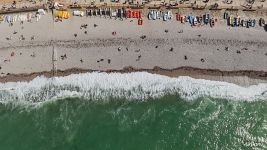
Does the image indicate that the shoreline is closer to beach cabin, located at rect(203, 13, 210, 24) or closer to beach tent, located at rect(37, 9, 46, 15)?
beach cabin, located at rect(203, 13, 210, 24)

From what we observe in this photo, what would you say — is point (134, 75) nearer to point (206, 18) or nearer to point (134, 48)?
point (134, 48)

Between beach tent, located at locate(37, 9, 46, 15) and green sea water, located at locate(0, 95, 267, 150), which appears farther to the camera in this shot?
beach tent, located at locate(37, 9, 46, 15)

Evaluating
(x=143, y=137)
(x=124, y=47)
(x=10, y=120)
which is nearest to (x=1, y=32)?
(x=10, y=120)

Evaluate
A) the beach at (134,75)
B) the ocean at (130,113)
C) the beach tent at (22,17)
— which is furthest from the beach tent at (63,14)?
the ocean at (130,113)

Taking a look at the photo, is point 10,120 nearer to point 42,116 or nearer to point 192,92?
point 42,116

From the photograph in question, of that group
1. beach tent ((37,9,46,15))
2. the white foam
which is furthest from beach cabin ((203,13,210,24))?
beach tent ((37,9,46,15))

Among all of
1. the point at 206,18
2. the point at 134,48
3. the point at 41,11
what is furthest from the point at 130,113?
the point at 41,11
